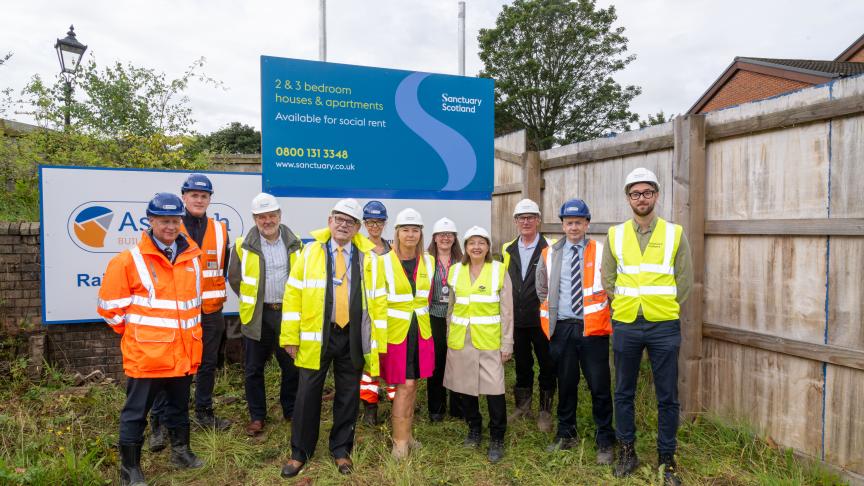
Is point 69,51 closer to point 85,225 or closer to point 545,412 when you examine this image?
point 85,225

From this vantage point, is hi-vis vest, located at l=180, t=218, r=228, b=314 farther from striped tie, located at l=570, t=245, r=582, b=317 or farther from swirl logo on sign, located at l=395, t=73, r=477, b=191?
striped tie, located at l=570, t=245, r=582, b=317

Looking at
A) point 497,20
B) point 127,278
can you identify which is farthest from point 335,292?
point 497,20

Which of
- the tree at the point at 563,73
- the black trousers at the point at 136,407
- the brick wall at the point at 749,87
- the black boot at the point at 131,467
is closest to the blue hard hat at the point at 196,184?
the black trousers at the point at 136,407

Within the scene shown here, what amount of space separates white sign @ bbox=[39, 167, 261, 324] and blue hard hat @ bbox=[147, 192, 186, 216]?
89.7 inches

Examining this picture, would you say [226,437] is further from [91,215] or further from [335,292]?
[91,215]

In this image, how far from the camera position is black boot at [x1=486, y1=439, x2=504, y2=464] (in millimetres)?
4062

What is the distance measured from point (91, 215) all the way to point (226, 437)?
2839mm

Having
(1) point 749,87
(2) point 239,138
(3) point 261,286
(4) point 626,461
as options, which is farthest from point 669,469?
(2) point 239,138

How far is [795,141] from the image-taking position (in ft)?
12.2

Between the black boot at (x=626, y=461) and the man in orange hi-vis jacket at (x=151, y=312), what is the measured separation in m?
3.12

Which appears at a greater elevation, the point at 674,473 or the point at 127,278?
the point at 127,278

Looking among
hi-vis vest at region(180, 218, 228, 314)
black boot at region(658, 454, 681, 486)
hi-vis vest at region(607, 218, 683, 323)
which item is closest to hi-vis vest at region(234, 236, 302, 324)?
hi-vis vest at region(180, 218, 228, 314)

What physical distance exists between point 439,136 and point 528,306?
2.45 m

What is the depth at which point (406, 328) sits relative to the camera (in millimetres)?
4059
